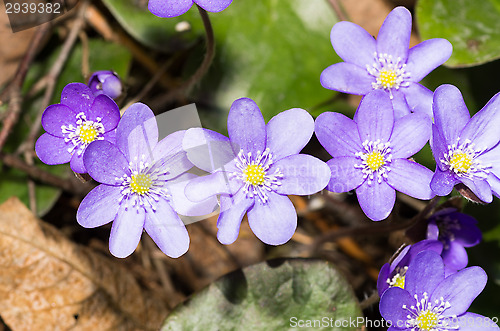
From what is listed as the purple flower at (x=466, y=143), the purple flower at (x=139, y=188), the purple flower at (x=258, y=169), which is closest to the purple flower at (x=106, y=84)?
the purple flower at (x=139, y=188)

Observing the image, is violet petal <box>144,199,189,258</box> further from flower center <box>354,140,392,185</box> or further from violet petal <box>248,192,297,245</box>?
flower center <box>354,140,392,185</box>

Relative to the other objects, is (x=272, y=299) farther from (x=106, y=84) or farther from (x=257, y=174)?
(x=106, y=84)

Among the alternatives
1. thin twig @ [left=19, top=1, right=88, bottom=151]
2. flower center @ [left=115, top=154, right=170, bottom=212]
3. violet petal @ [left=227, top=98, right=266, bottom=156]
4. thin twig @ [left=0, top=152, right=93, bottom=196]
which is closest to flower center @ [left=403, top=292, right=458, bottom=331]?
violet petal @ [left=227, top=98, right=266, bottom=156]

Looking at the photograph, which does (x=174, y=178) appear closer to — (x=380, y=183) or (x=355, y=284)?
(x=380, y=183)

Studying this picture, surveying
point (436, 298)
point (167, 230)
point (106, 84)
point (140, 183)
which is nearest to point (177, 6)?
point (106, 84)

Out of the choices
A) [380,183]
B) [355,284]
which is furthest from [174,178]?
[355,284]

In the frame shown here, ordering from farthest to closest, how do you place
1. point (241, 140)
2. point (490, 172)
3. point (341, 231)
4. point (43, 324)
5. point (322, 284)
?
point (341, 231)
point (43, 324)
point (322, 284)
point (490, 172)
point (241, 140)

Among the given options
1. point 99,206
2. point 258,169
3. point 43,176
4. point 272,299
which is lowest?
point 272,299

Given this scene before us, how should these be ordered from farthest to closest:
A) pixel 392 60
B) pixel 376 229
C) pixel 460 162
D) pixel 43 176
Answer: pixel 43 176
pixel 376 229
pixel 392 60
pixel 460 162
